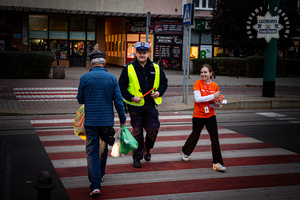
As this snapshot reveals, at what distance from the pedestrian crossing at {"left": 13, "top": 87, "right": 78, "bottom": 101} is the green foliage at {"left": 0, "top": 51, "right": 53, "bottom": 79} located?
4523mm

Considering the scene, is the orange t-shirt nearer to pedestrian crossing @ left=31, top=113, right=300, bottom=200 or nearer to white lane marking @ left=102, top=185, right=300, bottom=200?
pedestrian crossing @ left=31, top=113, right=300, bottom=200

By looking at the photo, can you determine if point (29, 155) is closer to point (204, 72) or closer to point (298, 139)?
point (204, 72)

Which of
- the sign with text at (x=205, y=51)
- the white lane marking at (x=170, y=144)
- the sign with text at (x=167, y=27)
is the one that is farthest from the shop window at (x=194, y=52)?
the white lane marking at (x=170, y=144)

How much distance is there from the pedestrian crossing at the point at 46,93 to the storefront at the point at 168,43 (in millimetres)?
17748

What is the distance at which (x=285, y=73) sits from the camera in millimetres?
26266

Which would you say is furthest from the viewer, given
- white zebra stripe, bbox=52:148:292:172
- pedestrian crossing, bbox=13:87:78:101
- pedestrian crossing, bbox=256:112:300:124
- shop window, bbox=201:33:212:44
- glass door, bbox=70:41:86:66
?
shop window, bbox=201:33:212:44

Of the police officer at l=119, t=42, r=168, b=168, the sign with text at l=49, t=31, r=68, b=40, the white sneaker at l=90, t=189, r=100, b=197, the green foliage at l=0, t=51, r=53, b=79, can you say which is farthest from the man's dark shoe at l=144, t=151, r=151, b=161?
the sign with text at l=49, t=31, r=68, b=40

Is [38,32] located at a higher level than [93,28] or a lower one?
lower

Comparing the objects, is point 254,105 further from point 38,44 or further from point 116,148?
point 38,44

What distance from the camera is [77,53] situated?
32.1 m

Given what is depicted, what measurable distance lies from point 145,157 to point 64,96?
26.2ft

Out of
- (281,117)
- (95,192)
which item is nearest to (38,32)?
(281,117)

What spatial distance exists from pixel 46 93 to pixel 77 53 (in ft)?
61.5

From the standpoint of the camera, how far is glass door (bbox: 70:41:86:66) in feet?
105
